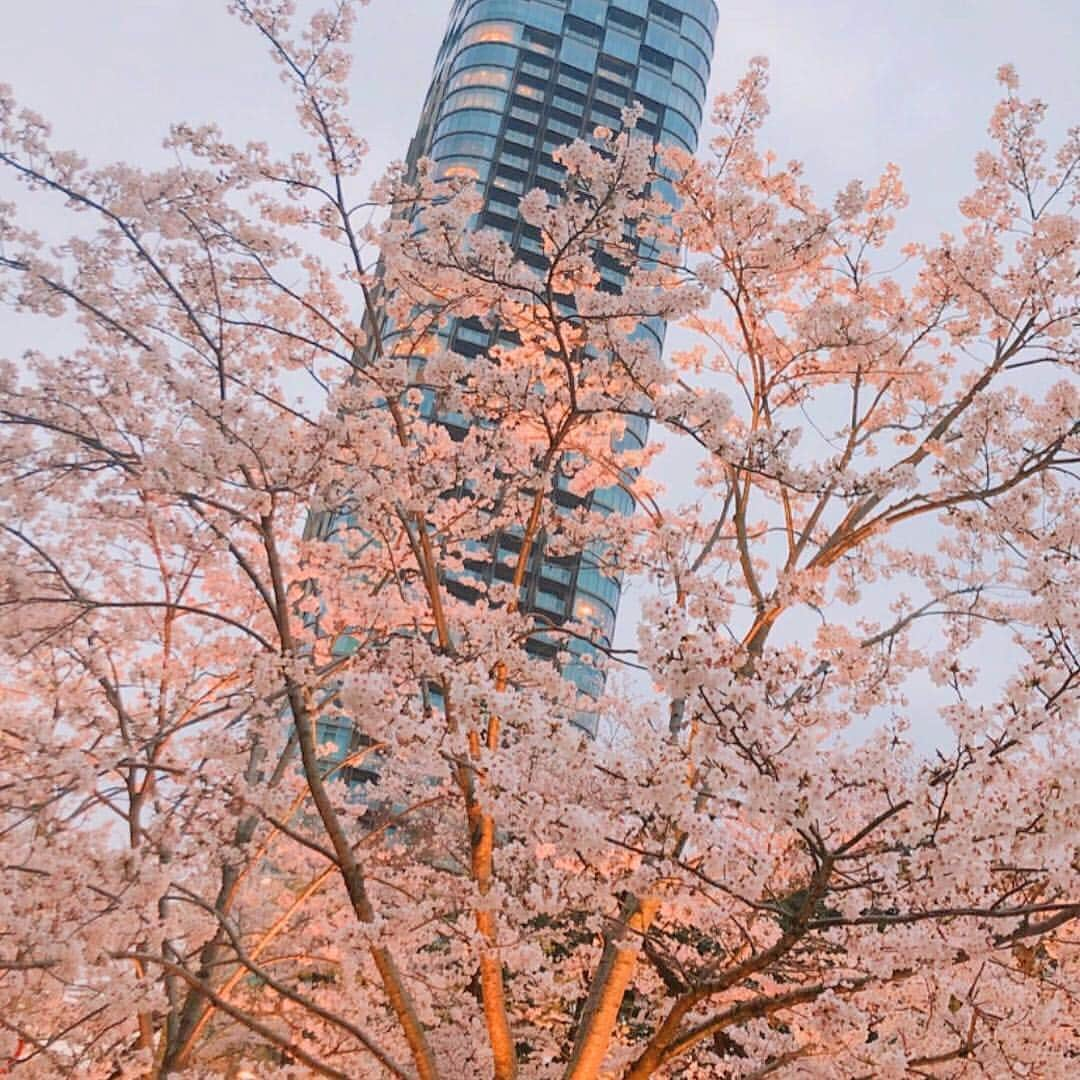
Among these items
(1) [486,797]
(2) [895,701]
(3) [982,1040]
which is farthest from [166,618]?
(3) [982,1040]

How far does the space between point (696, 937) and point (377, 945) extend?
9721 millimetres

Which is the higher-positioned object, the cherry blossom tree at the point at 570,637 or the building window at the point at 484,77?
the building window at the point at 484,77

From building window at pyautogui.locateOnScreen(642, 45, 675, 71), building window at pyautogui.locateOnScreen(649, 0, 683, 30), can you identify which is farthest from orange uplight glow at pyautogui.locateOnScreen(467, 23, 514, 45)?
building window at pyautogui.locateOnScreen(649, 0, 683, 30)

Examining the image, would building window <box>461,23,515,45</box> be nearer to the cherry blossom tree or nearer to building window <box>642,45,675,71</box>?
building window <box>642,45,675,71</box>

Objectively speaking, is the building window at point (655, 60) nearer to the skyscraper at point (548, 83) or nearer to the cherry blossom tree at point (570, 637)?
the skyscraper at point (548, 83)

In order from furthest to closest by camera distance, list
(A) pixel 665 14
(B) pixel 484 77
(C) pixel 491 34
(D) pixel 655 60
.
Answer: (A) pixel 665 14 < (D) pixel 655 60 < (C) pixel 491 34 < (B) pixel 484 77

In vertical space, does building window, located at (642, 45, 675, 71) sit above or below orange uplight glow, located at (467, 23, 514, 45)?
above

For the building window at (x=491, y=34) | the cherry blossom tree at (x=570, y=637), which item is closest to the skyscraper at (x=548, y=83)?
the building window at (x=491, y=34)

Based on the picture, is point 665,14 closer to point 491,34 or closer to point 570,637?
point 491,34

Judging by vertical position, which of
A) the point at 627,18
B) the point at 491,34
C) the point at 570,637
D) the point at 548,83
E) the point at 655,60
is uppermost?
the point at 627,18

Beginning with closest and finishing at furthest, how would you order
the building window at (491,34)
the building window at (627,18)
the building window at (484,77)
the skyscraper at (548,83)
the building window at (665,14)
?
the skyscraper at (548,83)
the building window at (484,77)
the building window at (491,34)
the building window at (627,18)
the building window at (665,14)

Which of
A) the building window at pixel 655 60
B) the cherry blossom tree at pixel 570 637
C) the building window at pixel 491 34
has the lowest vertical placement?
the cherry blossom tree at pixel 570 637

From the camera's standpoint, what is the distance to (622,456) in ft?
28.7

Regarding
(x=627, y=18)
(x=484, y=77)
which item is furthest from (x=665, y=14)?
(x=484, y=77)
